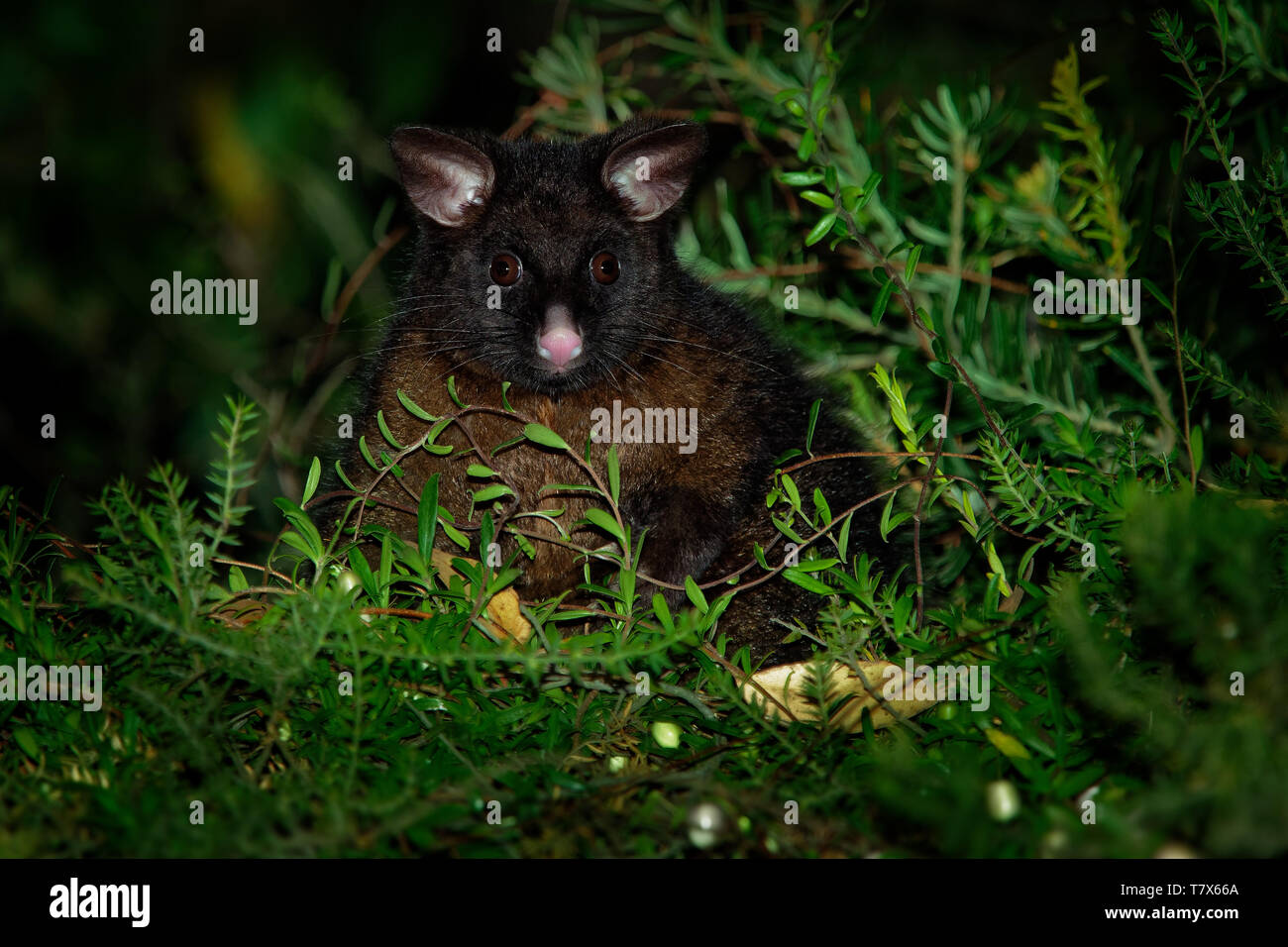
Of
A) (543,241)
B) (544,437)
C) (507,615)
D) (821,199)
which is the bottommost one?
(507,615)

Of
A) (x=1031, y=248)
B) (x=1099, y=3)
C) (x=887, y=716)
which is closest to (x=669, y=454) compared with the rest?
(x=887, y=716)

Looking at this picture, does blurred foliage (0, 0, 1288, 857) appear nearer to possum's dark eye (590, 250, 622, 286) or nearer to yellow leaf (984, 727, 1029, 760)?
yellow leaf (984, 727, 1029, 760)

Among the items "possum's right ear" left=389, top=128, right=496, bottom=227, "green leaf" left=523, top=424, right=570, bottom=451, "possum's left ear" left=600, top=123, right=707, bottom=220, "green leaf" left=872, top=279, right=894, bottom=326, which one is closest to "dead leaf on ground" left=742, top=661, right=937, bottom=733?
"green leaf" left=523, top=424, right=570, bottom=451

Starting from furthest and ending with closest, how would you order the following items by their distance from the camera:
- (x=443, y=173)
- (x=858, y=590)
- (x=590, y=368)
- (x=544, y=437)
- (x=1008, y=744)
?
(x=443, y=173), (x=590, y=368), (x=544, y=437), (x=858, y=590), (x=1008, y=744)

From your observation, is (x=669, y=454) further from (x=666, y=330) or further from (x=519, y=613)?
(x=519, y=613)

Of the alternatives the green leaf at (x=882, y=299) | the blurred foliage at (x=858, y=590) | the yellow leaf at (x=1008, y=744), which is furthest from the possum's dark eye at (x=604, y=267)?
the yellow leaf at (x=1008, y=744)

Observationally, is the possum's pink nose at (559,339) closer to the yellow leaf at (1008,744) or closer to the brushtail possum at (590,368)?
the brushtail possum at (590,368)

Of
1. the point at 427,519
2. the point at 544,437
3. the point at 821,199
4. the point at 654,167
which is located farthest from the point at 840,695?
the point at 654,167

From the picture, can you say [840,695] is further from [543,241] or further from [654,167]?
[654,167]
